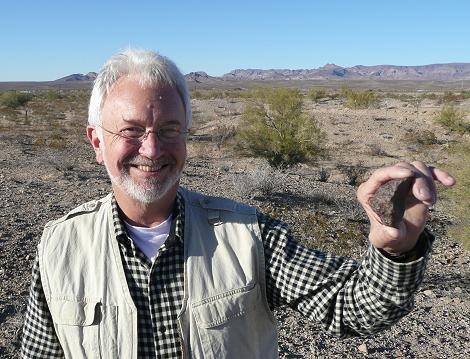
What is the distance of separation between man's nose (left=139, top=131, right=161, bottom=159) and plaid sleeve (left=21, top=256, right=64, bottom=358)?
58 centimetres

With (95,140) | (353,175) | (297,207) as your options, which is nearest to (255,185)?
(297,207)

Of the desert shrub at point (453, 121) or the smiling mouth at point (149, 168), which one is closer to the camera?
the smiling mouth at point (149, 168)

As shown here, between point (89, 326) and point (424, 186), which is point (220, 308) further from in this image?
point (424, 186)

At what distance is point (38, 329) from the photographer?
1.99 meters

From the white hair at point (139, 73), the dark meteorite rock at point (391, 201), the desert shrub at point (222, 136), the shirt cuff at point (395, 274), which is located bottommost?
the desert shrub at point (222, 136)

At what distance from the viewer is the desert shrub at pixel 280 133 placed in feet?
52.6

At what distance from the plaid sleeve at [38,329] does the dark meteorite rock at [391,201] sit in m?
1.26

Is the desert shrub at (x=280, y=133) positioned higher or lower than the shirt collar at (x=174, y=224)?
lower

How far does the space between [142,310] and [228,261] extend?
13.6 inches

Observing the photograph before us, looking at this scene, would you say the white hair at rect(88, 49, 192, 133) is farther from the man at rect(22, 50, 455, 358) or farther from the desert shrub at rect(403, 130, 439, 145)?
the desert shrub at rect(403, 130, 439, 145)

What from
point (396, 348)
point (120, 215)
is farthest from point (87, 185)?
point (120, 215)

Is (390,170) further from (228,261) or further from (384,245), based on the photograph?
(228,261)

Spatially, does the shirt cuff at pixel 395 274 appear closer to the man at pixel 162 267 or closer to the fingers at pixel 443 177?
the man at pixel 162 267

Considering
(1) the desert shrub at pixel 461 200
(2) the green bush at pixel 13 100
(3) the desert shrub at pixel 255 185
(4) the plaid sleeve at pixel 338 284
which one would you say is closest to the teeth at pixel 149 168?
(4) the plaid sleeve at pixel 338 284
